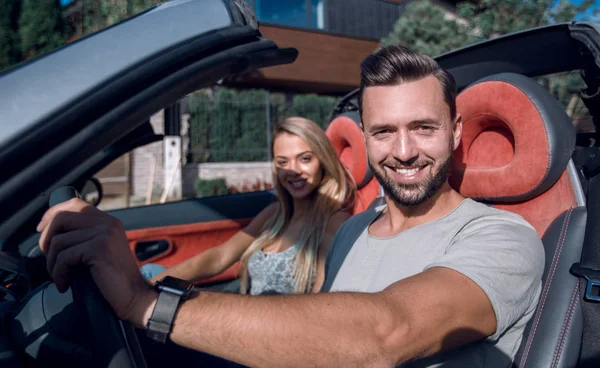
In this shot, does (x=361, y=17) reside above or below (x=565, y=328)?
above

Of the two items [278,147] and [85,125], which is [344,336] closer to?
[85,125]

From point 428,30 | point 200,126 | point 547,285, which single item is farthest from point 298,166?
point 200,126

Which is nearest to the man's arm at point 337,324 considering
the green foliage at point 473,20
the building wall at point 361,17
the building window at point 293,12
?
the green foliage at point 473,20

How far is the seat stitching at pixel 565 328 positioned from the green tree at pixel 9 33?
11.5m

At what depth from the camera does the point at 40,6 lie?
10.2 meters

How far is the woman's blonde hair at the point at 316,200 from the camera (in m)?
2.56

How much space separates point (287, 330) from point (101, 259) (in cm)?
40

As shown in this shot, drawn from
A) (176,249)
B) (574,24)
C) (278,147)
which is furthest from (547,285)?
(176,249)

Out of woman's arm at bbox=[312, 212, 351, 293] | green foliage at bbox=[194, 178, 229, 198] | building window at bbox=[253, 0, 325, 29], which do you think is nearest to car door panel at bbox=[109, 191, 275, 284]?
woman's arm at bbox=[312, 212, 351, 293]

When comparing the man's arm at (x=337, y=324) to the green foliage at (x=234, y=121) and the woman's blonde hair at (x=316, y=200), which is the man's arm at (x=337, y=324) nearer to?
the woman's blonde hair at (x=316, y=200)

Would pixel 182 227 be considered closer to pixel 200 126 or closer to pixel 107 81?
pixel 107 81

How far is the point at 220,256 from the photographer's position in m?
2.69

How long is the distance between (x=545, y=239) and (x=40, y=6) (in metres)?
11.4

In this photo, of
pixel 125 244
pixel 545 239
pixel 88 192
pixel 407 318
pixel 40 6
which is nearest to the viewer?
pixel 125 244
